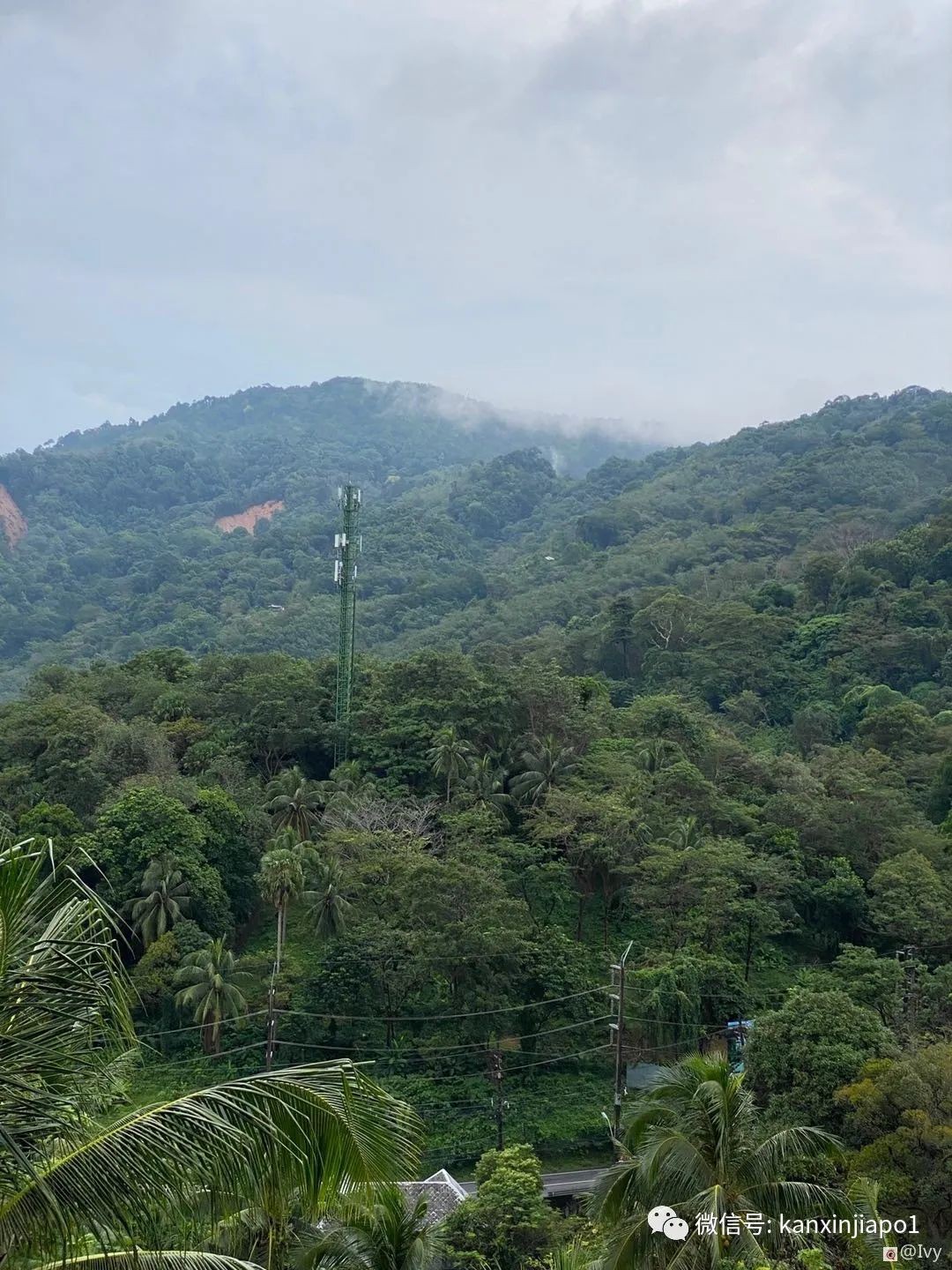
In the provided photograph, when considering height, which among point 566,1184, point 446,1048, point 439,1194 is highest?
point 439,1194

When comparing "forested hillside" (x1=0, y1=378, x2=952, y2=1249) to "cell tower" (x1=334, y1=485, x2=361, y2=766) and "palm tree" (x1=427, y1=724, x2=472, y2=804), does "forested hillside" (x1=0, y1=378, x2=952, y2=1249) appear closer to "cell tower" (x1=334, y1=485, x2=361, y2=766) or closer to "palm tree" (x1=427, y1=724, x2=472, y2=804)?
"palm tree" (x1=427, y1=724, x2=472, y2=804)

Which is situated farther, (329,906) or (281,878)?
(329,906)

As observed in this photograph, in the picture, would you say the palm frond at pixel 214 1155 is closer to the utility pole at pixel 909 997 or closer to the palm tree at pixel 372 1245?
the palm tree at pixel 372 1245

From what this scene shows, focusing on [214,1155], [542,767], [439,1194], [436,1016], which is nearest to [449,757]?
[542,767]

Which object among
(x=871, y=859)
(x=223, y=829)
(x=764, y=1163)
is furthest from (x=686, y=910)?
(x=764, y=1163)

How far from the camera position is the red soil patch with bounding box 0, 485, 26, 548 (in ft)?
476

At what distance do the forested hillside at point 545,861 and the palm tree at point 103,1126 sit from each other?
10.6 metres

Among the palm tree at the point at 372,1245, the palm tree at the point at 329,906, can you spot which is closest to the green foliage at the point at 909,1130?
the palm tree at the point at 372,1245

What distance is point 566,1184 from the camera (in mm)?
23109

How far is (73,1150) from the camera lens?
5.08m

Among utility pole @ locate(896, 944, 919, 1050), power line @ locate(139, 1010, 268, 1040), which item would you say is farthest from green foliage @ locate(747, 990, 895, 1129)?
power line @ locate(139, 1010, 268, 1040)

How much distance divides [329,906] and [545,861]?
7028 mm

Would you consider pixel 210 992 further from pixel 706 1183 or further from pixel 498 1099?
pixel 706 1183

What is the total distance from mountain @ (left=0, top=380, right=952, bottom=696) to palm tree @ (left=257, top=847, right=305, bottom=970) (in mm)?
33121
